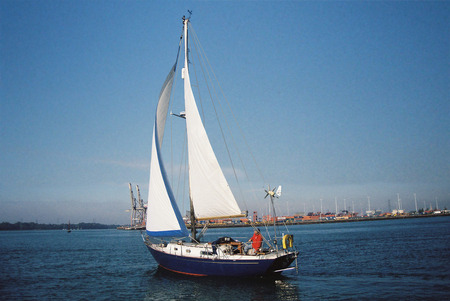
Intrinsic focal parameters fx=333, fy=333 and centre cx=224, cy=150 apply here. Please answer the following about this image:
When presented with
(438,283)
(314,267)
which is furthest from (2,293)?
(438,283)

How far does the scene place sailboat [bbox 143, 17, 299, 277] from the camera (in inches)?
757

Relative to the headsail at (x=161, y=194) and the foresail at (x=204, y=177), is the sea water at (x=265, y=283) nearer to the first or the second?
the foresail at (x=204, y=177)

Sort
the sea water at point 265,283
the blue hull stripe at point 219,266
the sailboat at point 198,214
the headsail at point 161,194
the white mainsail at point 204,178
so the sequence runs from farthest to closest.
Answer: the headsail at point 161,194 < the white mainsail at point 204,178 < the sailboat at point 198,214 < the blue hull stripe at point 219,266 < the sea water at point 265,283

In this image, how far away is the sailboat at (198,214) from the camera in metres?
19.2

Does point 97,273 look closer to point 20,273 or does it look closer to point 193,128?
point 20,273

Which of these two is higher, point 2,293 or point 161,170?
point 161,170

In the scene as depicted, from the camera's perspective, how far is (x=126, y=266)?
3011cm

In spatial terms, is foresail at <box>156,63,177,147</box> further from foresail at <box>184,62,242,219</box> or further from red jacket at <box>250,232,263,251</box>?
red jacket at <box>250,232,263,251</box>

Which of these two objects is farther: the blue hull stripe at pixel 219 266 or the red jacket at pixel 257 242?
the red jacket at pixel 257 242

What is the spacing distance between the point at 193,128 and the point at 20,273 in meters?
19.1

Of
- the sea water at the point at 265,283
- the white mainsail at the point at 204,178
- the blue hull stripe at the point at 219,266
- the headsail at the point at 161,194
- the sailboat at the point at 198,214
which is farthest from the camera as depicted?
the headsail at the point at 161,194

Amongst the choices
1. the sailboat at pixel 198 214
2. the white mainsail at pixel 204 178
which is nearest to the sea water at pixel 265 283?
the sailboat at pixel 198 214

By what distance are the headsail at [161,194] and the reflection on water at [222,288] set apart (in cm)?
309

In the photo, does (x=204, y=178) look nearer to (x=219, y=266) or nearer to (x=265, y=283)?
(x=219, y=266)
